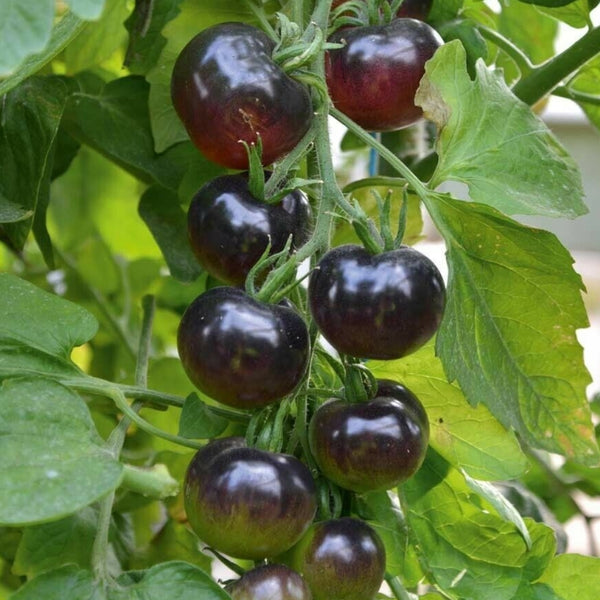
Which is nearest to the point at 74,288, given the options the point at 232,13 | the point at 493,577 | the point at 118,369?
the point at 118,369

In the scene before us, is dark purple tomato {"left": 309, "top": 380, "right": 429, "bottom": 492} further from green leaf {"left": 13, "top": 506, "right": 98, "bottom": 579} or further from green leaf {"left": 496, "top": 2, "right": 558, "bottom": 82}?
green leaf {"left": 496, "top": 2, "right": 558, "bottom": 82}

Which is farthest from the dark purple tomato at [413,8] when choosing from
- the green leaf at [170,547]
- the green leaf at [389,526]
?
the green leaf at [170,547]

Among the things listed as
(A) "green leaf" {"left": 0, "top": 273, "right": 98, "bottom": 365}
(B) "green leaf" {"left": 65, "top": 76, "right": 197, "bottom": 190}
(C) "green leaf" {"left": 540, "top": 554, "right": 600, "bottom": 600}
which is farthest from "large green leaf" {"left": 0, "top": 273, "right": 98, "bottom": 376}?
(C) "green leaf" {"left": 540, "top": 554, "right": 600, "bottom": 600}

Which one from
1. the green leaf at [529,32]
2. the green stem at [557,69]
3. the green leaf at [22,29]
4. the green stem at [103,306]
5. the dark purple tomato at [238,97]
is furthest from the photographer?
the green stem at [103,306]

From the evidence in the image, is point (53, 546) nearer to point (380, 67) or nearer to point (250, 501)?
point (250, 501)

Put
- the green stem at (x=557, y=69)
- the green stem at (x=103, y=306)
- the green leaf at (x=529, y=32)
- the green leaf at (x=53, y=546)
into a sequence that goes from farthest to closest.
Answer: the green stem at (x=103, y=306) < the green leaf at (x=529, y=32) < the green stem at (x=557, y=69) < the green leaf at (x=53, y=546)

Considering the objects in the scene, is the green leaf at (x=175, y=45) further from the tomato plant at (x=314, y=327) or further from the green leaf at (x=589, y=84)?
the green leaf at (x=589, y=84)

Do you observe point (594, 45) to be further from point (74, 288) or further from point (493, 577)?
point (74, 288)
